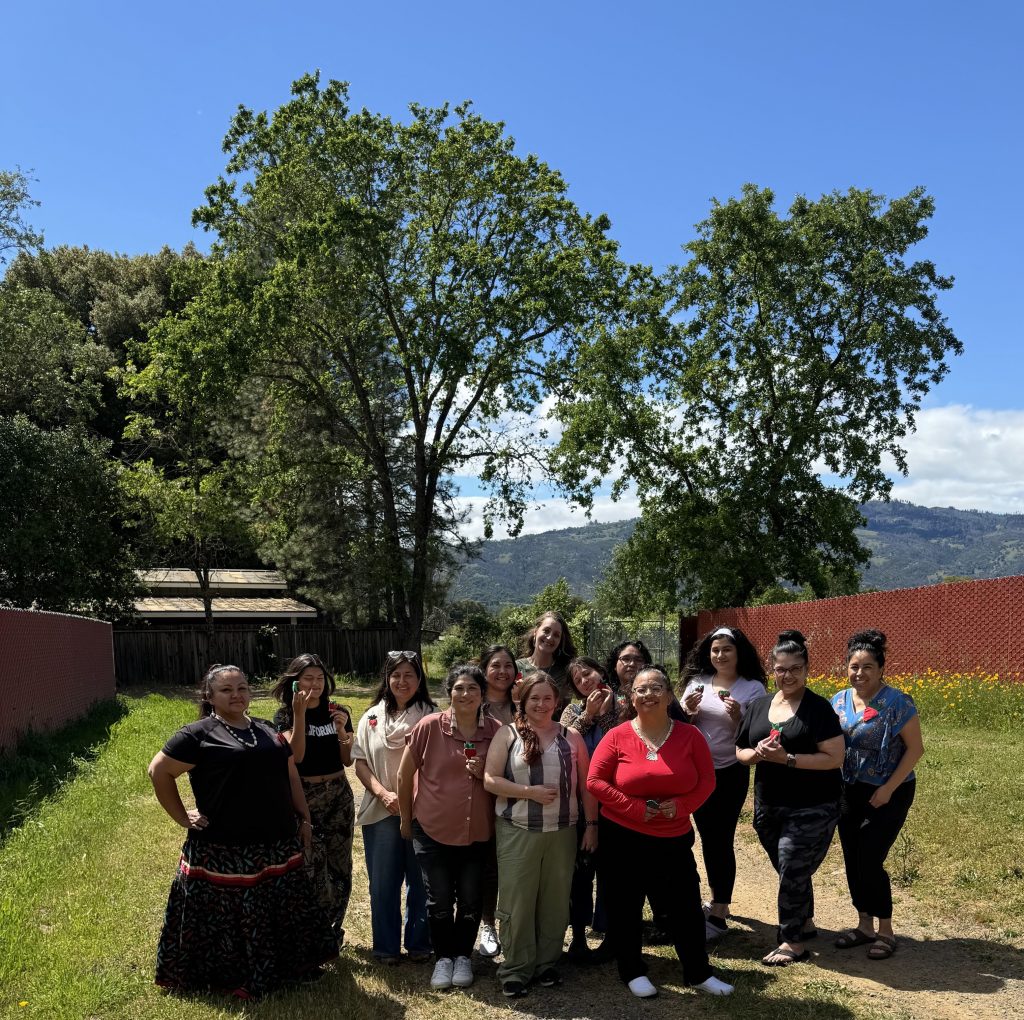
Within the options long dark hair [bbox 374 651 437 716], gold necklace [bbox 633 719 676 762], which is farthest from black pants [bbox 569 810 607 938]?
long dark hair [bbox 374 651 437 716]

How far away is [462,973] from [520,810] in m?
0.94

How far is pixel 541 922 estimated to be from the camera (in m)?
5.74

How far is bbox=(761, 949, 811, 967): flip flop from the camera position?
5.91m

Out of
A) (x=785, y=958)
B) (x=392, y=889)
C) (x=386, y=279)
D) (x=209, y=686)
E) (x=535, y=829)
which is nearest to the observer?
(x=209, y=686)

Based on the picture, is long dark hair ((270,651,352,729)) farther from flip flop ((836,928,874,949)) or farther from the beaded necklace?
flip flop ((836,928,874,949))

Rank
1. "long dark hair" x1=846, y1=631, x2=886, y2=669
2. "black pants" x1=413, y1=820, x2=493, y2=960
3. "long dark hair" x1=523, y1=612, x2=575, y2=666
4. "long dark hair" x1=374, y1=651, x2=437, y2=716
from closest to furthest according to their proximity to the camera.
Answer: "black pants" x1=413, y1=820, x2=493, y2=960, "long dark hair" x1=846, y1=631, x2=886, y2=669, "long dark hair" x1=374, y1=651, x2=437, y2=716, "long dark hair" x1=523, y1=612, x2=575, y2=666

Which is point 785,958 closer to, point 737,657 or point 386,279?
point 737,657

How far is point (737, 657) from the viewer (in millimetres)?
6648

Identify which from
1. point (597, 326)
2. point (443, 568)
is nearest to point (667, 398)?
point (597, 326)

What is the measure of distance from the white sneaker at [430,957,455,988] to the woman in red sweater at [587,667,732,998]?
0.91m

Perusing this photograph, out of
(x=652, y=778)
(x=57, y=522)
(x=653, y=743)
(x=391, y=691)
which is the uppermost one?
(x=57, y=522)

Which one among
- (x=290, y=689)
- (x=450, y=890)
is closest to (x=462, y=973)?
(x=450, y=890)

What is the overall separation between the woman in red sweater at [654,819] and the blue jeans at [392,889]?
1.22 meters

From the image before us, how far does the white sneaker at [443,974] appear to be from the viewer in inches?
225
